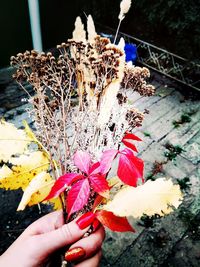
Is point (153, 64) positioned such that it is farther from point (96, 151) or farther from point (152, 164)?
point (96, 151)

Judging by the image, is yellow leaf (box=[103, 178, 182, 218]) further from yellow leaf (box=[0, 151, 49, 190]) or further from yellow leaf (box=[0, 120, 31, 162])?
yellow leaf (box=[0, 120, 31, 162])

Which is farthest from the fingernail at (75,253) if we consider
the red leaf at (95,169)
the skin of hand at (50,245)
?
the red leaf at (95,169)

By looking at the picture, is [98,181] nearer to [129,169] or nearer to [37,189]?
[129,169]

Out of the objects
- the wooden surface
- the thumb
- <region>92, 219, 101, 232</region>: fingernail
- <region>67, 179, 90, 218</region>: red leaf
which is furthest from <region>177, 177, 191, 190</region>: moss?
<region>67, 179, 90, 218</region>: red leaf

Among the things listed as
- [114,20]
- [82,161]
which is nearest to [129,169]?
[82,161]

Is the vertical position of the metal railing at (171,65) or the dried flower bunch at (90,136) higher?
the dried flower bunch at (90,136)

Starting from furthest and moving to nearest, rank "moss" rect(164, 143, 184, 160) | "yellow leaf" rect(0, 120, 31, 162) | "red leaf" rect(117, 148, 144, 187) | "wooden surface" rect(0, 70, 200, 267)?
"moss" rect(164, 143, 184, 160) → "wooden surface" rect(0, 70, 200, 267) → "yellow leaf" rect(0, 120, 31, 162) → "red leaf" rect(117, 148, 144, 187)

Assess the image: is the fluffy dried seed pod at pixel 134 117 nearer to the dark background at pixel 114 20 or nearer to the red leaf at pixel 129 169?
the red leaf at pixel 129 169

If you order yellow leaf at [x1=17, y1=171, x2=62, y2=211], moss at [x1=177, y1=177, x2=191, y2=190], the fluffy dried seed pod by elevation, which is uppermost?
the fluffy dried seed pod
